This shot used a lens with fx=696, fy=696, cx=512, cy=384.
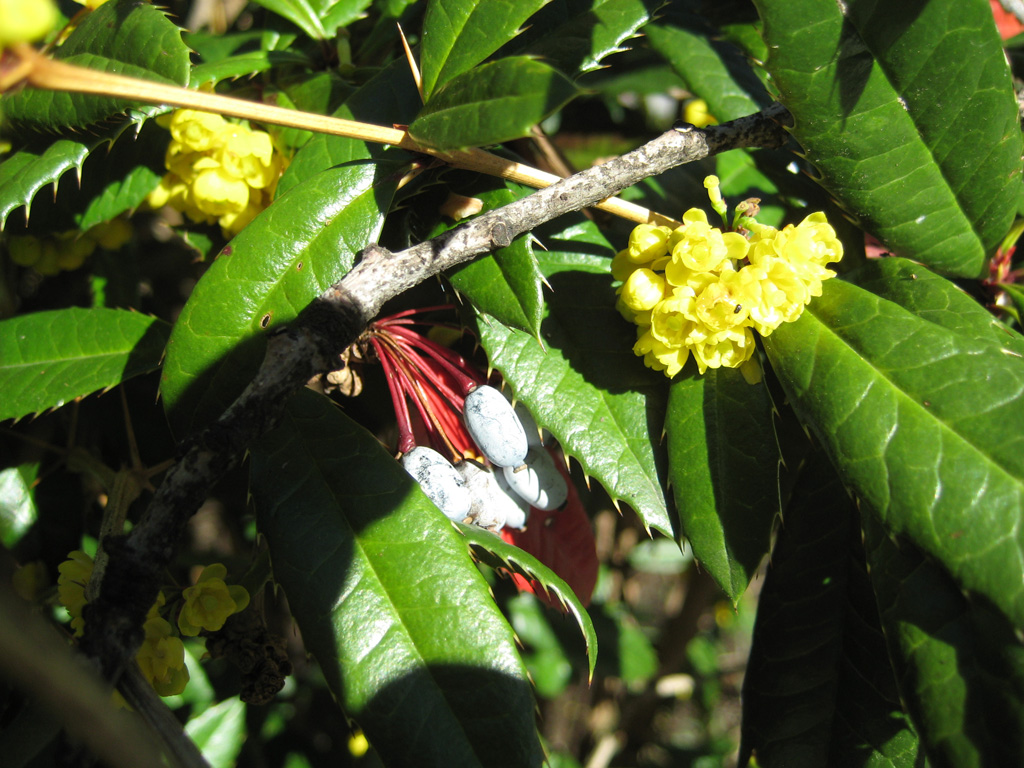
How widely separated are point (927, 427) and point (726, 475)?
245mm

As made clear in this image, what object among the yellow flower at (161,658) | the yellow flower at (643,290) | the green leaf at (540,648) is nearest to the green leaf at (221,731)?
the yellow flower at (161,658)

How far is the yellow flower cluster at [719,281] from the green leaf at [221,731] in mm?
1300

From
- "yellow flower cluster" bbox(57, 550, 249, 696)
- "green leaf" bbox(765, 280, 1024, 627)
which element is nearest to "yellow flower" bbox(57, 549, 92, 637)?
"yellow flower cluster" bbox(57, 550, 249, 696)

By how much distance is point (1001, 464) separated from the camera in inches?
29.4

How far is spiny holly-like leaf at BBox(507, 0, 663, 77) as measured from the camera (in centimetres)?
100

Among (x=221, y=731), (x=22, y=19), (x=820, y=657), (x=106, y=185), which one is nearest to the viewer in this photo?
(x=22, y=19)

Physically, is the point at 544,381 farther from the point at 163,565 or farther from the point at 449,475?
the point at 163,565

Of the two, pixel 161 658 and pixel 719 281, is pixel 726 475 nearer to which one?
pixel 719 281

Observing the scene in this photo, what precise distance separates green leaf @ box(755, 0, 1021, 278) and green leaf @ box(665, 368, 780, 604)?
1.03 feet

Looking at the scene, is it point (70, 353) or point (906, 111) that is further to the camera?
point (70, 353)

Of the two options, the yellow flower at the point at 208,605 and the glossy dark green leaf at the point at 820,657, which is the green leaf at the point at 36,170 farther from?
the glossy dark green leaf at the point at 820,657

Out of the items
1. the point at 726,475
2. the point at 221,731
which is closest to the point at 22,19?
the point at 726,475

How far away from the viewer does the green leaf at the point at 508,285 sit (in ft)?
2.87

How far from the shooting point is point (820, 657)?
1116 mm
